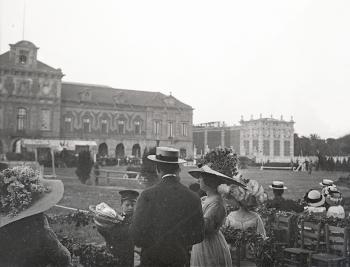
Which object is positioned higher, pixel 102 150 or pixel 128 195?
pixel 102 150

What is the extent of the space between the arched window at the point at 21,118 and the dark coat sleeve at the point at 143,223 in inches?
1088

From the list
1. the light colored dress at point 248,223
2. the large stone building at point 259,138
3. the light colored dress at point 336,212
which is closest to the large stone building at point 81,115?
the large stone building at point 259,138

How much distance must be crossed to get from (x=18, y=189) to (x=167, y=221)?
3.44ft

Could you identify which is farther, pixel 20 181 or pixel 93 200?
pixel 93 200

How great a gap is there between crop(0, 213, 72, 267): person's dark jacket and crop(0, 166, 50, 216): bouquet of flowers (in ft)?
0.34

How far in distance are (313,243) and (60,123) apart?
2724 cm

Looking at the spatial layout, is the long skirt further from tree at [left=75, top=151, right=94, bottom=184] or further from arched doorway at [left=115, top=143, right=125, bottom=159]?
arched doorway at [left=115, top=143, right=125, bottom=159]

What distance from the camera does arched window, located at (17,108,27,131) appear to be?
2822 cm

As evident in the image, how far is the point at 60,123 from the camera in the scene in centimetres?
3008

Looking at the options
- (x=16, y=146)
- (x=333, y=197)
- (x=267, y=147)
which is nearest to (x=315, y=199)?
(x=333, y=197)

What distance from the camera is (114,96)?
30.5 meters

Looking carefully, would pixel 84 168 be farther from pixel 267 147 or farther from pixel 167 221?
pixel 167 221

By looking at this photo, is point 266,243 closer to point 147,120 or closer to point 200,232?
point 200,232

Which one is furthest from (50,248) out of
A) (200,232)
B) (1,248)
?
(200,232)
